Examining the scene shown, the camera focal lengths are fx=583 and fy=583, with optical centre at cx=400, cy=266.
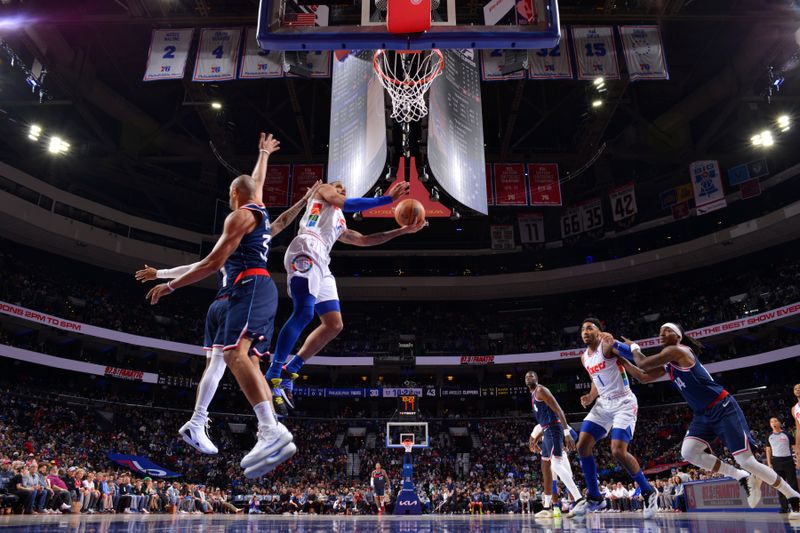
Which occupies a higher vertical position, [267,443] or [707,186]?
[707,186]

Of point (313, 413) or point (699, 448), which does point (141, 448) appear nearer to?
point (313, 413)

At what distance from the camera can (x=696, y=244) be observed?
1250 inches

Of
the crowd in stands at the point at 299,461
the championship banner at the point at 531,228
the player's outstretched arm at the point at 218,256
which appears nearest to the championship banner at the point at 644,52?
the crowd in stands at the point at 299,461

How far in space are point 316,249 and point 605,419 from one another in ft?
16.4

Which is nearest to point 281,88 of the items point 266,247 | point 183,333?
point 183,333

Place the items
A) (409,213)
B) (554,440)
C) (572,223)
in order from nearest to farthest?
(409,213) < (554,440) < (572,223)

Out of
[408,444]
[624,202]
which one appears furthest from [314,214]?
[624,202]

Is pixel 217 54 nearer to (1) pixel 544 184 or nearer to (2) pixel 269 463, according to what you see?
(1) pixel 544 184

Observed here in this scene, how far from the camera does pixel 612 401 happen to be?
833 centimetres

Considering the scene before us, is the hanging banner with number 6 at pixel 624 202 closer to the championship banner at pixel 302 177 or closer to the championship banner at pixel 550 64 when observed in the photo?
the championship banner at pixel 550 64

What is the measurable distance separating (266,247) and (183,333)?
30.6 meters

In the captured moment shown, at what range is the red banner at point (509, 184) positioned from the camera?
72.5 ft

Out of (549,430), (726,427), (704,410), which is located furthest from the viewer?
(549,430)

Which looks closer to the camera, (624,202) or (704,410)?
(704,410)
